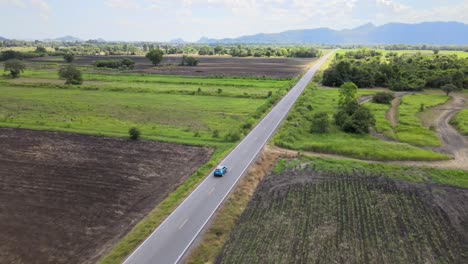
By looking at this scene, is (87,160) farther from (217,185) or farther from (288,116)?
(288,116)

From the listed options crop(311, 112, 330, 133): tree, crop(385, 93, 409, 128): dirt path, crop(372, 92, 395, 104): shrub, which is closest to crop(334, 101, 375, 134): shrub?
crop(311, 112, 330, 133): tree

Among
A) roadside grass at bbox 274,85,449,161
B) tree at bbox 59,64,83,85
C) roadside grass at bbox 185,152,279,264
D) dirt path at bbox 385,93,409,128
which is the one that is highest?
tree at bbox 59,64,83,85

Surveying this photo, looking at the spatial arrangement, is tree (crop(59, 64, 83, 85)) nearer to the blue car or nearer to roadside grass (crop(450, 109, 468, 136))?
the blue car

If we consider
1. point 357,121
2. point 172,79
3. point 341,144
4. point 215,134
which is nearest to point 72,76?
point 172,79

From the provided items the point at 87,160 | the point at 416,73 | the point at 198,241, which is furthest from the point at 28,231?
the point at 416,73

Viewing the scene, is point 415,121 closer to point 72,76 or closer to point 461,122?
point 461,122

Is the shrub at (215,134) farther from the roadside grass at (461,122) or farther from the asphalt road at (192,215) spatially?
the roadside grass at (461,122)
